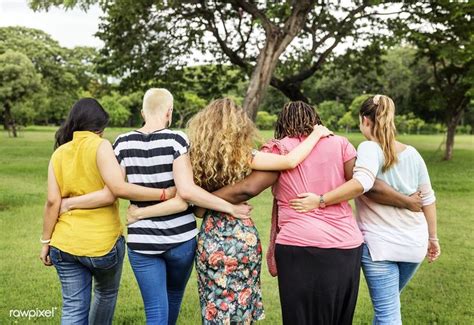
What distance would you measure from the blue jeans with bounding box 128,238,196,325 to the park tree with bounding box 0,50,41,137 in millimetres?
16077

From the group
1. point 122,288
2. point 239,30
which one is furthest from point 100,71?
point 122,288

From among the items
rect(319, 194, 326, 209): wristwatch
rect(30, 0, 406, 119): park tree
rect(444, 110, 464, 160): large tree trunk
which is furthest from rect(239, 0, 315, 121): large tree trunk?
rect(319, 194, 326, 209): wristwatch

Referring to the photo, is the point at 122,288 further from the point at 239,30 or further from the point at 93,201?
the point at 239,30

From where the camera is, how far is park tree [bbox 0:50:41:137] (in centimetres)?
1762

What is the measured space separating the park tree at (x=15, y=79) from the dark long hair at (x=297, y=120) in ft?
53.3

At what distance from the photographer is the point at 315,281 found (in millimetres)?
2760

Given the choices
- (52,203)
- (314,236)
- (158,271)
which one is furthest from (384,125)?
(52,203)

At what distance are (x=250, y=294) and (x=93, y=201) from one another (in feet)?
3.41

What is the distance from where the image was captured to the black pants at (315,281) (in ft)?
9.03

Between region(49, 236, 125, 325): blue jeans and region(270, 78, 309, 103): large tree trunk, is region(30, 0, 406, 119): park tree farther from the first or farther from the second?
region(49, 236, 125, 325): blue jeans

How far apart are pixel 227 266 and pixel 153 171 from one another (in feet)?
2.21

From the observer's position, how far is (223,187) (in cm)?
287

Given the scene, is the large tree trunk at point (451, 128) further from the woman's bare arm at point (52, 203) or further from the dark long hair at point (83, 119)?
the woman's bare arm at point (52, 203)

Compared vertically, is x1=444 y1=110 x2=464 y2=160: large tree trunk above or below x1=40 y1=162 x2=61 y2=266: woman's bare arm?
below
